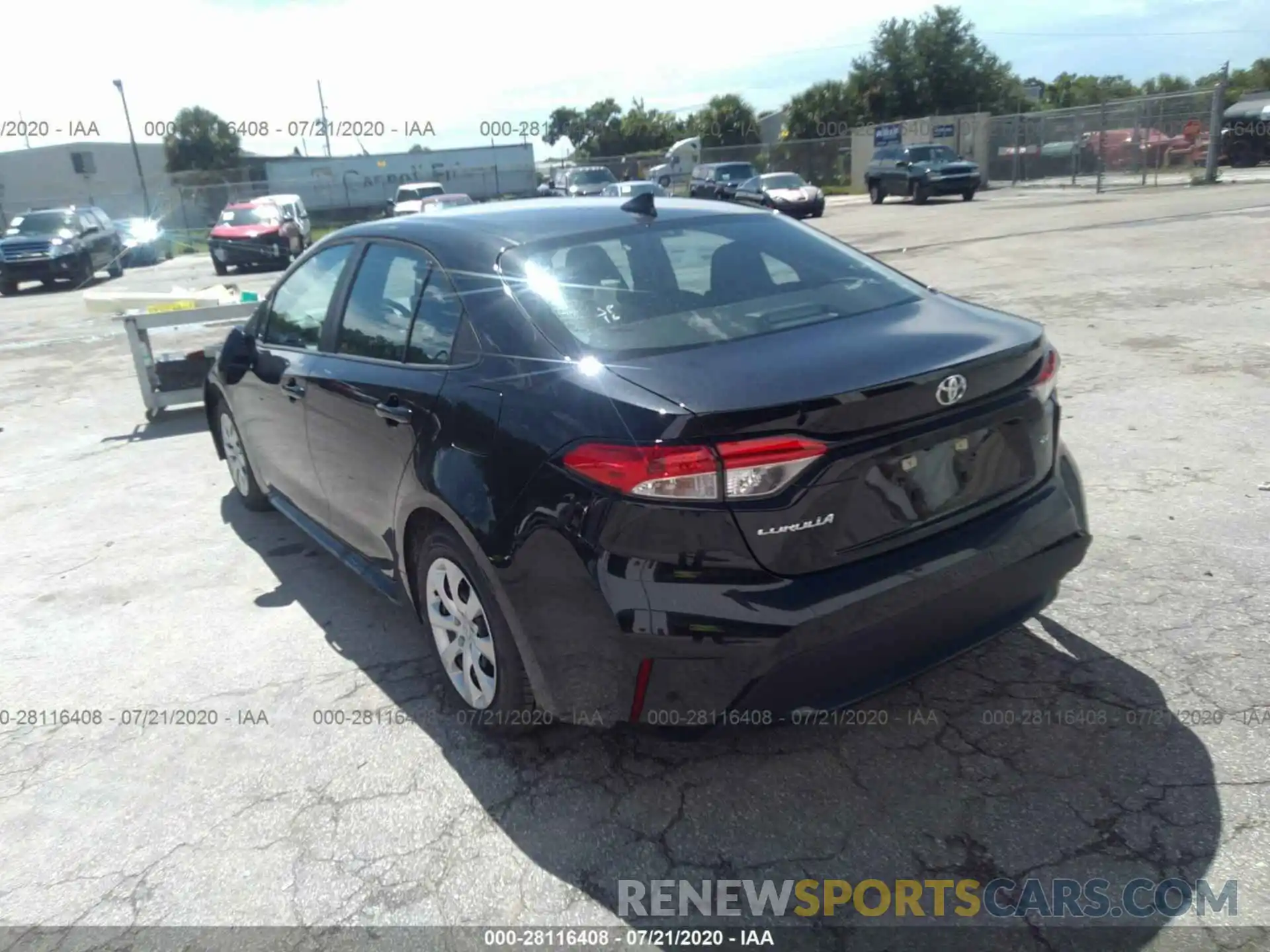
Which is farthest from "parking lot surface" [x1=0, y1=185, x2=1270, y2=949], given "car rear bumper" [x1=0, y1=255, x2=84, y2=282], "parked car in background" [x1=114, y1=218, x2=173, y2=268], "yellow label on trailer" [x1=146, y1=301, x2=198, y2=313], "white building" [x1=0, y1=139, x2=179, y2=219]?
"white building" [x1=0, y1=139, x2=179, y2=219]

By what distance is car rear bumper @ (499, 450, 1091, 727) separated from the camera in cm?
254

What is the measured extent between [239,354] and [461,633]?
7.60 feet

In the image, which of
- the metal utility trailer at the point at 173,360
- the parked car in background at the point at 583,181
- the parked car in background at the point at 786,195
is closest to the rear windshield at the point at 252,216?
the parked car in background at the point at 583,181

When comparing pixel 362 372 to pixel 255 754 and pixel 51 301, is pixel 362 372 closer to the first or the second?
pixel 255 754

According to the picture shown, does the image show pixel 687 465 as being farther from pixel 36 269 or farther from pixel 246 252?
pixel 36 269

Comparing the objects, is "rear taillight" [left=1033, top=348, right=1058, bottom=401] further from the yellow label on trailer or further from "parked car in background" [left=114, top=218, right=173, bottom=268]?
"parked car in background" [left=114, top=218, right=173, bottom=268]

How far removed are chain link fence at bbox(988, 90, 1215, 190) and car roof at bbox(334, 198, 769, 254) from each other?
91.7 feet

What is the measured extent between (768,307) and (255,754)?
7.53 ft

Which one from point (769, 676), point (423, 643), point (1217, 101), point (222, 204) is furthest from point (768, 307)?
point (222, 204)

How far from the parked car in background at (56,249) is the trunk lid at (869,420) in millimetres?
24259

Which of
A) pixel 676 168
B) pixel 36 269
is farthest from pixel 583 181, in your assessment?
pixel 36 269

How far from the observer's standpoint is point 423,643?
405cm

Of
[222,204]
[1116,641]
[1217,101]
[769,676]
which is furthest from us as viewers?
[222,204]

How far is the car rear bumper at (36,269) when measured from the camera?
22.4 meters
